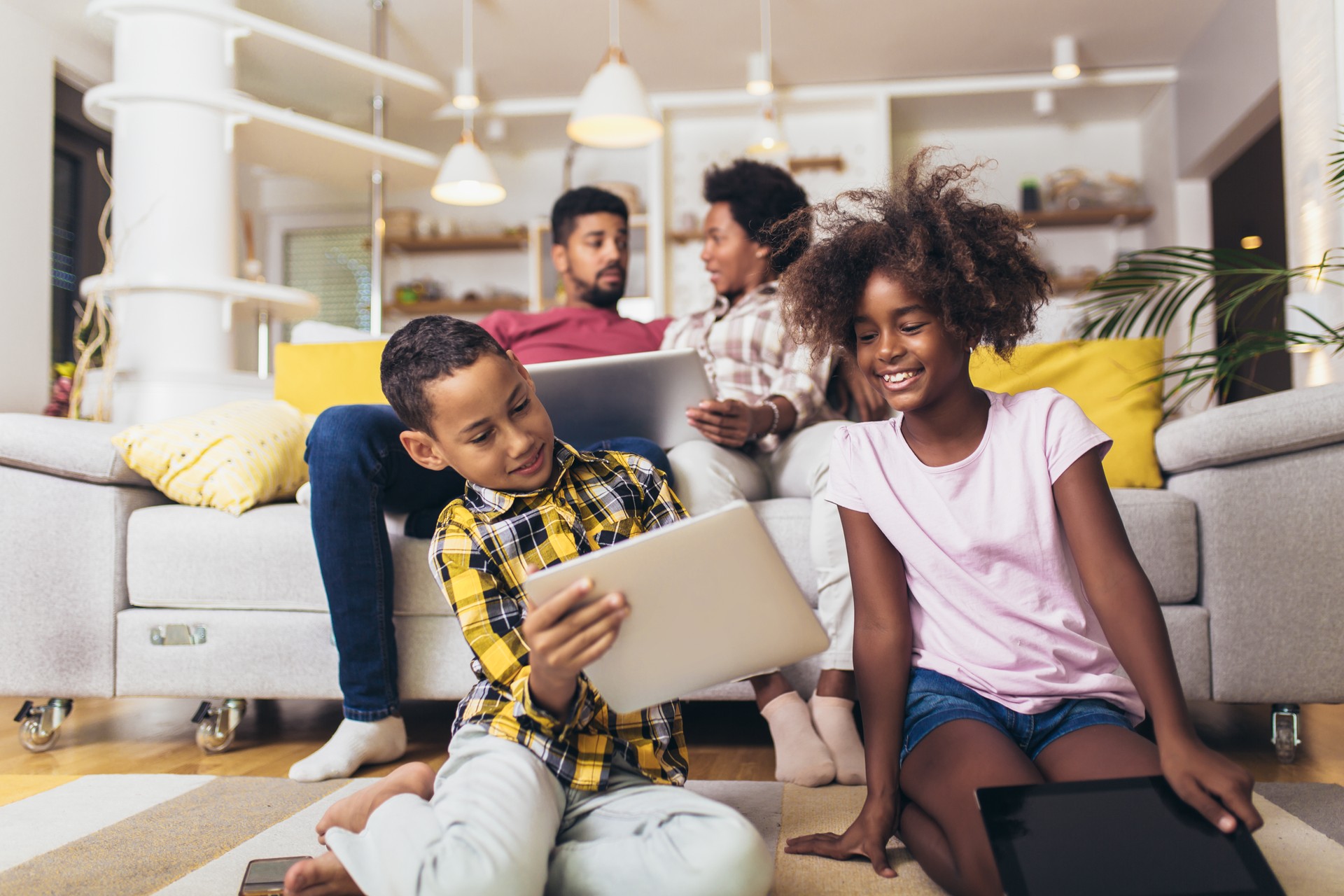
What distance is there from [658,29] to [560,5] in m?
0.48

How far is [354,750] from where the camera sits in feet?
4.75

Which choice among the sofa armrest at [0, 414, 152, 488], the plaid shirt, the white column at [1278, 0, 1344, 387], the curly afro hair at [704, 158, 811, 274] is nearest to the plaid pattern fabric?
the plaid shirt

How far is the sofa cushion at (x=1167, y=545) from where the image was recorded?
1553 mm

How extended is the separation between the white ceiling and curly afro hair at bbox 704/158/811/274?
7.19ft

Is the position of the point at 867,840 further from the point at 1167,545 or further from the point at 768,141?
the point at 768,141

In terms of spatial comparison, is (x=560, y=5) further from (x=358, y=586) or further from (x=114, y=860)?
(x=114, y=860)

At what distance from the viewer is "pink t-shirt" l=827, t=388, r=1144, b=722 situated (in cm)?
103

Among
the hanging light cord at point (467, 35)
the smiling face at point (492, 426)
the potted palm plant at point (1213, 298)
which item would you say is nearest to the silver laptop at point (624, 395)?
the smiling face at point (492, 426)

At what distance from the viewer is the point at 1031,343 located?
2.00 meters

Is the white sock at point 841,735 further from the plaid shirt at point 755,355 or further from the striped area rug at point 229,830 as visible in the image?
the plaid shirt at point 755,355

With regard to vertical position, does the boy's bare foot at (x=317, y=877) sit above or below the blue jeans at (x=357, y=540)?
below

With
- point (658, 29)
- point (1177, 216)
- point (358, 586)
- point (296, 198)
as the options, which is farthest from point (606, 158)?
point (358, 586)

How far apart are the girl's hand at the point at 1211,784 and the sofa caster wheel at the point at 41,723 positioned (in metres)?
1.74

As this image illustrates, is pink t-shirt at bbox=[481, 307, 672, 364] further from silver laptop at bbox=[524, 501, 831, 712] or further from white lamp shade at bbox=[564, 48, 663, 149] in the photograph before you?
silver laptop at bbox=[524, 501, 831, 712]
